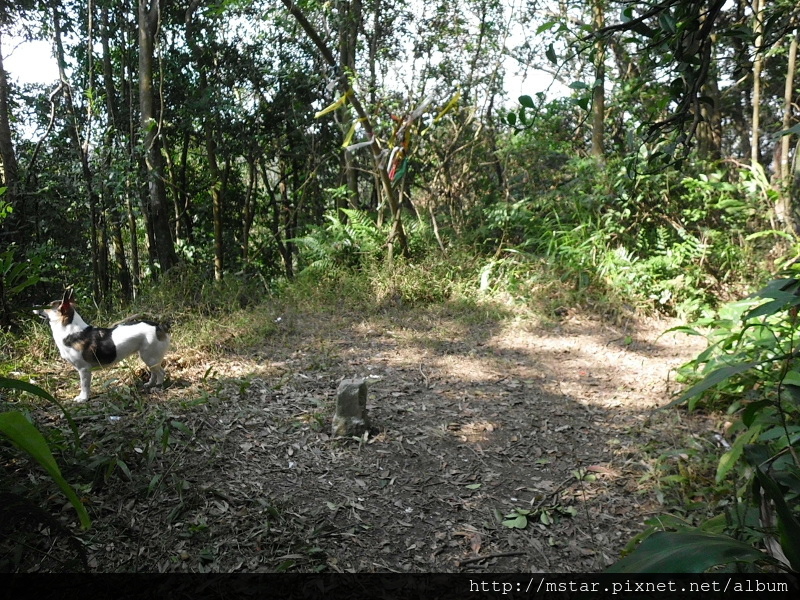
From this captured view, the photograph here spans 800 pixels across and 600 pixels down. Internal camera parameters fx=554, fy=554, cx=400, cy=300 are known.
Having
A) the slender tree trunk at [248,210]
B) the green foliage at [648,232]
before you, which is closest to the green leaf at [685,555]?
the green foliage at [648,232]

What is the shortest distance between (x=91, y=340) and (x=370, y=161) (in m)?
5.23

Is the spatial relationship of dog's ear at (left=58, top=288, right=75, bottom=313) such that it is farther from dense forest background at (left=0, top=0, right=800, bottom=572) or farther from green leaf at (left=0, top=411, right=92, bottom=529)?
green leaf at (left=0, top=411, right=92, bottom=529)

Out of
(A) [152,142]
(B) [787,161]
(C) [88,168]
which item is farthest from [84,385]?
(B) [787,161]

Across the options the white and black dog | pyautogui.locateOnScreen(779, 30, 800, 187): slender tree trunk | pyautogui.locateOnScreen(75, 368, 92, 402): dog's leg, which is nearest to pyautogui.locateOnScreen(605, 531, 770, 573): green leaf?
the white and black dog

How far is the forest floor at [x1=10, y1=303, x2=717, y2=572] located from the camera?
253 cm

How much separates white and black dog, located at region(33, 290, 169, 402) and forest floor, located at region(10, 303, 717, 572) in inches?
9.4

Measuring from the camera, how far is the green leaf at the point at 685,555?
108 centimetres

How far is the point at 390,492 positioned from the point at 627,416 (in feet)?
6.13

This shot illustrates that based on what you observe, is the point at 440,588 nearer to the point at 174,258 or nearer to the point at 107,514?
the point at 107,514

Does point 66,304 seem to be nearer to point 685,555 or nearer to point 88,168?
point 88,168

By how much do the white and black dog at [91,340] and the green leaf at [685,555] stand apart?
3.40 meters

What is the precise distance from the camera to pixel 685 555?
44.1 inches

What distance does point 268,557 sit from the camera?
2.40m

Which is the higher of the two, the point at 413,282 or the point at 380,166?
the point at 380,166
